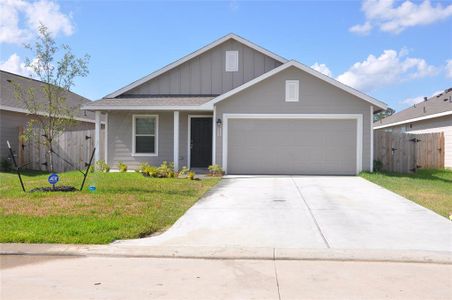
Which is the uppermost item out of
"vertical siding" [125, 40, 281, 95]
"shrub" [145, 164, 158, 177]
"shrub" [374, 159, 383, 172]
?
"vertical siding" [125, 40, 281, 95]

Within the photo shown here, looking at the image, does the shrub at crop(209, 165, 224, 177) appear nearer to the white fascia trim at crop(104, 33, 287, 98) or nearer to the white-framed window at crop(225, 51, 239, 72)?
the white-framed window at crop(225, 51, 239, 72)

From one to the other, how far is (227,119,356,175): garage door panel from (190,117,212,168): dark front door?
154 centimetres

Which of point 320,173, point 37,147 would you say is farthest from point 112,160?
point 320,173

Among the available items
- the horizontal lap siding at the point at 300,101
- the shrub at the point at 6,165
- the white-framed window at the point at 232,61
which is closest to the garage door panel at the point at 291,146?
the horizontal lap siding at the point at 300,101

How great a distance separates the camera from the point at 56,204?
8.78m

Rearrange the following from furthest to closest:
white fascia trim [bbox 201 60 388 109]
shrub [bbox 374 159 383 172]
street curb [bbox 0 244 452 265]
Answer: shrub [bbox 374 159 383 172] → white fascia trim [bbox 201 60 388 109] → street curb [bbox 0 244 452 265]

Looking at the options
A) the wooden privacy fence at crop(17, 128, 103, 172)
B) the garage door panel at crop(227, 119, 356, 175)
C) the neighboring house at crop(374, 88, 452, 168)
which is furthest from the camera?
the neighboring house at crop(374, 88, 452, 168)

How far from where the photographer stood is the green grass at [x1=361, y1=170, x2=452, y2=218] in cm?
936

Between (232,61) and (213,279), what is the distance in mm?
14217

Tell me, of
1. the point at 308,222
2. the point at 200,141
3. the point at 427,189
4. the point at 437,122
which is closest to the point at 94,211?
the point at 308,222

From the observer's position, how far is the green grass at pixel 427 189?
9.36 m

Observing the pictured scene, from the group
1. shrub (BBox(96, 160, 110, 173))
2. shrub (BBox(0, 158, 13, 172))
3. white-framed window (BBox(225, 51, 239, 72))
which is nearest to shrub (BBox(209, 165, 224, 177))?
shrub (BBox(96, 160, 110, 173))

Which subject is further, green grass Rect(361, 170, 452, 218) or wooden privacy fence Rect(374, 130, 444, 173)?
wooden privacy fence Rect(374, 130, 444, 173)

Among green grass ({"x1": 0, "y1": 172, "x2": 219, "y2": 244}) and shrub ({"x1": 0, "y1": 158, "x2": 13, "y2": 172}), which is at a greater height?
shrub ({"x1": 0, "y1": 158, "x2": 13, "y2": 172})
